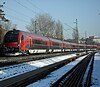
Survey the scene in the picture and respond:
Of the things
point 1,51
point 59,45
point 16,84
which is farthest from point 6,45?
point 59,45

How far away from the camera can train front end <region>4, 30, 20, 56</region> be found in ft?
87.1

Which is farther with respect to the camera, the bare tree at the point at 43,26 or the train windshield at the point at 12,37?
the bare tree at the point at 43,26

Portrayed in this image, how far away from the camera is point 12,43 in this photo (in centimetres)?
2728

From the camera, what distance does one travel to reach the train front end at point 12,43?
26562 mm

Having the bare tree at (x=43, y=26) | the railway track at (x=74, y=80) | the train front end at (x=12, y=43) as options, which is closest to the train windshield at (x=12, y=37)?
the train front end at (x=12, y=43)

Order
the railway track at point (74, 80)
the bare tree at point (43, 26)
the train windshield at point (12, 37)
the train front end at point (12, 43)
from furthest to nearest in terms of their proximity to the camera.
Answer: the bare tree at point (43, 26)
the train windshield at point (12, 37)
the train front end at point (12, 43)
the railway track at point (74, 80)

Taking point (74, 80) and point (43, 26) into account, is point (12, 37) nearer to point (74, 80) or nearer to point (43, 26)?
point (74, 80)

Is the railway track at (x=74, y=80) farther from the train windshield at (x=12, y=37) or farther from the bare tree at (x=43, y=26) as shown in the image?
the bare tree at (x=43, y=26)

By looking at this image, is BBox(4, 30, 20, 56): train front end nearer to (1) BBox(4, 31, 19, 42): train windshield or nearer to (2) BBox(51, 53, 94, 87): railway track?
(1) BBox(4, 31, 19, 42): train windshield

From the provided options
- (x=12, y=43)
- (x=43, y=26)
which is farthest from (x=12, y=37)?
(x=43, y=26)

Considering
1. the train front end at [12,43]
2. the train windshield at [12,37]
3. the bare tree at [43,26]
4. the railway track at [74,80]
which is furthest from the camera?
the bare tree at [43,26]

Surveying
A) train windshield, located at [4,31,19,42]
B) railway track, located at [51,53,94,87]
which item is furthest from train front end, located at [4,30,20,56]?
railway track, located at [51,53,94,87]

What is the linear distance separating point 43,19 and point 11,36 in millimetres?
54315

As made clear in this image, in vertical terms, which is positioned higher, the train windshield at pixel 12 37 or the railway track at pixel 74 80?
the train windshield at pixel 12 37
